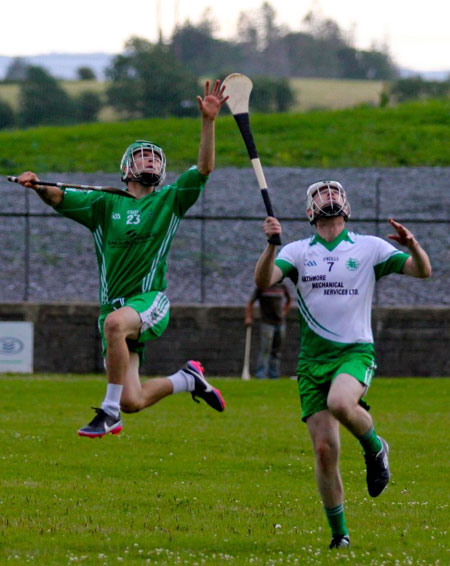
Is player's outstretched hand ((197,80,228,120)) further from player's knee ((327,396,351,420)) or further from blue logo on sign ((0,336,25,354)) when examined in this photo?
blue logo on sign ((0,336,25,354))

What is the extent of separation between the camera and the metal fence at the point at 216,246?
98.9 ft

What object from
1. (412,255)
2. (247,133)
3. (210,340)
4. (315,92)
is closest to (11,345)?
(210,340)

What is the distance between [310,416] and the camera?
8.03m

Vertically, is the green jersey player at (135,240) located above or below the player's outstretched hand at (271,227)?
below

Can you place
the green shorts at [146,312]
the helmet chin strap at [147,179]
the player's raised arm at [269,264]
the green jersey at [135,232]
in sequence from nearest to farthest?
the player's raised arm at [269,264]
the green shorts at [146,312]
the green jersey at [135,232]
the helmet chin strap at [147,179]

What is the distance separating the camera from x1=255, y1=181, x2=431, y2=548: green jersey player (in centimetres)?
795

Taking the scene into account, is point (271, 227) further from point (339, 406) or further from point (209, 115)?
point (209, 115)

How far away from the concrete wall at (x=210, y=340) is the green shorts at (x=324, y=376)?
16.9 m

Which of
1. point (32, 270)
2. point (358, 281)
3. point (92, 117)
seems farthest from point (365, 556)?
point (92, 117)

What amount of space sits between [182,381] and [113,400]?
1083 millimetres

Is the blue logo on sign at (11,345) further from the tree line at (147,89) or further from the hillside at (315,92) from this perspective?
the hillside at (315,92)

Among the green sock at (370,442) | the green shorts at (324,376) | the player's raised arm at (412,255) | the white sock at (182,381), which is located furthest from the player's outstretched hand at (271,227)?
the white sock at (182,381)

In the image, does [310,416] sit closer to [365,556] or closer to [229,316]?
[365,556]

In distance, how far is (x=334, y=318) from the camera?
8.17 metres
